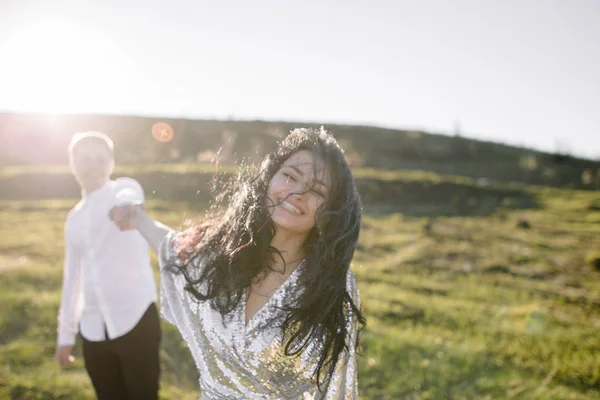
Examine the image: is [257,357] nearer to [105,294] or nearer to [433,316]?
[105,294]

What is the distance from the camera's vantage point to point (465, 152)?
44875 millimetres

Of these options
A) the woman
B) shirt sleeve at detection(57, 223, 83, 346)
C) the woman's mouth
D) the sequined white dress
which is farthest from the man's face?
the woman's mouth

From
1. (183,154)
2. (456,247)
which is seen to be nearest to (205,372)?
(456,247)

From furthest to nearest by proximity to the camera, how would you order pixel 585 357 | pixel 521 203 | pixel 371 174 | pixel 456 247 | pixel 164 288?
pixel 371 174, pixel 521 203, pixel 456 247, pixel 585 357, pixel 164 288

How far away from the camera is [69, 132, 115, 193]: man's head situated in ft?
9.66

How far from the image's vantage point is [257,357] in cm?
202

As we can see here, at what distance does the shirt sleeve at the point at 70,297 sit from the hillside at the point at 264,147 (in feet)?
62.4

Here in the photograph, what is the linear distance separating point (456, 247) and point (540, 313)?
5791 mm

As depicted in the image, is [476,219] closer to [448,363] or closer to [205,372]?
[448,363]

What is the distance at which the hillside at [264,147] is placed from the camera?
27297 millimetres

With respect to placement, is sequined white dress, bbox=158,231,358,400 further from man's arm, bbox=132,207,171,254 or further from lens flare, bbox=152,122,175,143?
lens flare, bbox=152,122,175,143

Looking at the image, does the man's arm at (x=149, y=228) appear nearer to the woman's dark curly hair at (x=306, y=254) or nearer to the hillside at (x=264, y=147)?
the woman's dark curly hair at (x=306, y=254)

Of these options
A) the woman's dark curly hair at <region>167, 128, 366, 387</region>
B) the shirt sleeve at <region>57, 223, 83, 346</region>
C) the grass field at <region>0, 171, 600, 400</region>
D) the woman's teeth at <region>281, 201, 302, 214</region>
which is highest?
the woman's teeth at <region>281, 201, 302, 214</region>

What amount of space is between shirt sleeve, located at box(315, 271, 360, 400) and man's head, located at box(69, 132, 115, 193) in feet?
6.53
